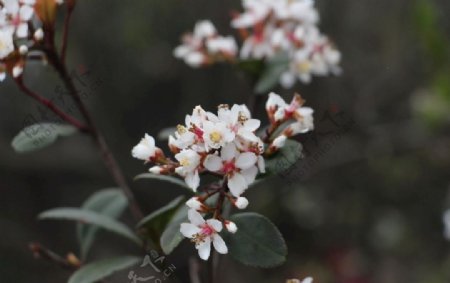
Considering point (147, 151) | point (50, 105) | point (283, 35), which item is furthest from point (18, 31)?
point (283, 35)

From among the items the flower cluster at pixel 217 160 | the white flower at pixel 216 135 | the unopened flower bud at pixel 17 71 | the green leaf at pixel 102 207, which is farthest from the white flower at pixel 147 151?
the green leaf at pixel 102 207

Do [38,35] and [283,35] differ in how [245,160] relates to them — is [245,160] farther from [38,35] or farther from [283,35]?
[283,35]

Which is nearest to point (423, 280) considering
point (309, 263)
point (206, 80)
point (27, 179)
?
point (309, 263)

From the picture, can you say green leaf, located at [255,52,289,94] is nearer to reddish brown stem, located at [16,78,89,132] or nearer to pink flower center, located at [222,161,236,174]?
reddish brown stem, located at [16,78,89,132]

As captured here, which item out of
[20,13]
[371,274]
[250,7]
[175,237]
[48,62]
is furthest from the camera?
Result: [371,274]

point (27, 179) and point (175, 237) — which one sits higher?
point (175, 237)

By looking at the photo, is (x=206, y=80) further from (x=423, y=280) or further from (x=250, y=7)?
(x=250, y=7)

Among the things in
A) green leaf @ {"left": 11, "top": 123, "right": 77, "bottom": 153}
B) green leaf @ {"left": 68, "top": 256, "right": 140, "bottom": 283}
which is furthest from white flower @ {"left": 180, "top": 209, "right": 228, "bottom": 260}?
green leaf @ {"left": 11, "top": 123, "right": 77, "bottom": 153}
